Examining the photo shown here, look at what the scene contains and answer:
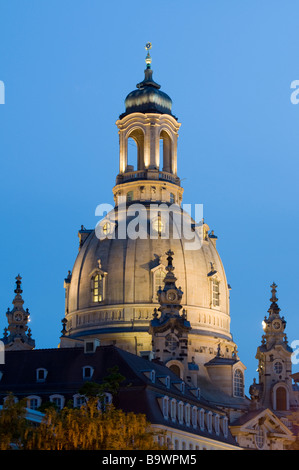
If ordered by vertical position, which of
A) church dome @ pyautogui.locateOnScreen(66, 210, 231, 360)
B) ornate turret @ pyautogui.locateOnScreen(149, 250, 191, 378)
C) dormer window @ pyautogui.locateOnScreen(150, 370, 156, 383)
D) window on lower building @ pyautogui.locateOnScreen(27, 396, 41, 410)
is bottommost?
window on lower building @ pyautogui.locateOnScreen(27, 396, 41, 410)

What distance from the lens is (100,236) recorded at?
166500 millimetres

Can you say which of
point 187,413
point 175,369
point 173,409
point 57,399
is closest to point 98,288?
point 175,369

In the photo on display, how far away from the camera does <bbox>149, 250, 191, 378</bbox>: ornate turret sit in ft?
496

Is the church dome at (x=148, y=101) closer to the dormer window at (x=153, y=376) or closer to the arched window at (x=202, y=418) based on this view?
the arched window at (x=202, y=418)

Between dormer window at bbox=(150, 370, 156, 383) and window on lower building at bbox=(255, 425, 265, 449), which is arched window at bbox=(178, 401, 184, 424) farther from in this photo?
window on lower building at bbox=(255, 425, 265, 449)

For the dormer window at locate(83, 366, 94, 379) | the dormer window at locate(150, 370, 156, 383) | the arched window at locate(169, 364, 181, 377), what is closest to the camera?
the dormer window at locate(150, 370, 156, 383)

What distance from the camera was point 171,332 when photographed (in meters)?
153

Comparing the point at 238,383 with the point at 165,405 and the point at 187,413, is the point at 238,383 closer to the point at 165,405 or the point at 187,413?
the point at 187,413

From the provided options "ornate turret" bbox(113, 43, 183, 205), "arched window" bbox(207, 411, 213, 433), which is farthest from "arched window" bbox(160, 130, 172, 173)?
"arched window" bbox(207, 411, 213, 433)

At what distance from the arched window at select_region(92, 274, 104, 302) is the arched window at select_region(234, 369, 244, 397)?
19.1 m

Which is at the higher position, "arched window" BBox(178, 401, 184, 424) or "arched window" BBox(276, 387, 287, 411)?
"arched window" BBox(276, 387, 287, 411)

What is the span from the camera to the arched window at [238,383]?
161 metres

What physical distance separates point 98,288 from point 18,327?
1222cm
